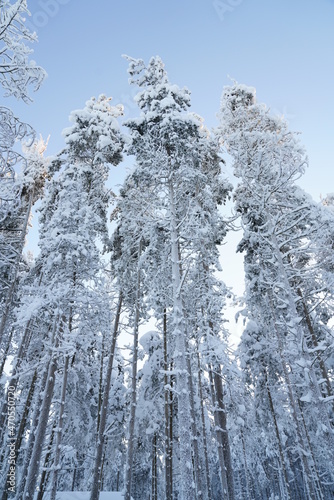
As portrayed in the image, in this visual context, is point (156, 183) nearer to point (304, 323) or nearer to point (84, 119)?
point (84, 119)

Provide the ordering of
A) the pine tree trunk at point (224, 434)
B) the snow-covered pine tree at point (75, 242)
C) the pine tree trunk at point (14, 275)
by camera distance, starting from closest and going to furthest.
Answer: the snow-covered pine tree at point (75, 242) < the pine tree trunk at point (224, 434) < the pine tree trunk at point (14, 275)

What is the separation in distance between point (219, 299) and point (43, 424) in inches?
274

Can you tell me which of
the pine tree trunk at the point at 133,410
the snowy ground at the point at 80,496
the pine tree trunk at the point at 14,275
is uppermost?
the pine tree trunk at the point at 14,275

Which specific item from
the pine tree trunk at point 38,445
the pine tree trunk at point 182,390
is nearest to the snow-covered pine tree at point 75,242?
the pine tree trunk at point 38,445

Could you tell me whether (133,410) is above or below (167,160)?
below

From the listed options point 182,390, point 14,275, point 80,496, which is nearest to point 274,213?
point 182,390

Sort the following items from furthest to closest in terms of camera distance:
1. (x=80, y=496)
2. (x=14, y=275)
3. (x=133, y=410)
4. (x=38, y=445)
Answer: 1. (x=80, y=496)
2. (x=14, y=275)
3. (x=133, y=410)
4. (x=38, y=445)

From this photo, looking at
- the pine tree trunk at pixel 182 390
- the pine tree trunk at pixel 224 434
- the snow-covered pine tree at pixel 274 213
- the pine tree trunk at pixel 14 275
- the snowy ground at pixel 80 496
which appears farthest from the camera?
the snowy ground at pixel 80 496

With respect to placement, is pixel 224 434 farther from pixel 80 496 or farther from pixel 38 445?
pixel 80 496

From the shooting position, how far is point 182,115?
10.7m

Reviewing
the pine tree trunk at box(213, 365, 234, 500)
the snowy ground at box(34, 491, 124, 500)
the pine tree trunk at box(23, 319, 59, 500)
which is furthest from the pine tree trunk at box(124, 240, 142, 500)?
the pine tree trunk at box(23, 319, 59, 500)

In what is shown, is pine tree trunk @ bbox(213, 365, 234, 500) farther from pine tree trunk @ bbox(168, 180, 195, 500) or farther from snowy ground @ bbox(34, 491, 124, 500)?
snowy ground @ bbox(34, 491, 124, 500)

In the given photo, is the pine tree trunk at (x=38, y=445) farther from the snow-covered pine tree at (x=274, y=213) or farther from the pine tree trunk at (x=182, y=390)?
the snow-covered pine tree at (x=274, y=213)

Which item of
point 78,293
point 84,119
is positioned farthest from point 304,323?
point 84,119
